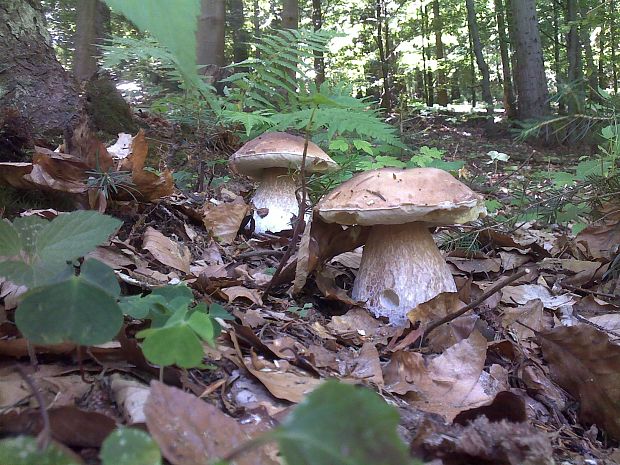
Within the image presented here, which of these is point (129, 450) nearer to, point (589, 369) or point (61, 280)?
point (61, 280)

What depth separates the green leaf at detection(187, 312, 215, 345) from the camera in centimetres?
86

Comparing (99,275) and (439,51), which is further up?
(439,51)

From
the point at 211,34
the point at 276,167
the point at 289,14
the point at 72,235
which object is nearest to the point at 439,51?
the point at 289,14

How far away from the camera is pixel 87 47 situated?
18.6 ft

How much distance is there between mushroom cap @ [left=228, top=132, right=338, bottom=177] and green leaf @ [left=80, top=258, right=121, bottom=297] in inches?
90.6

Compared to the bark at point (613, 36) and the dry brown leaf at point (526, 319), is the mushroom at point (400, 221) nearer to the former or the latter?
the dry brown leaf at point (526, 319)

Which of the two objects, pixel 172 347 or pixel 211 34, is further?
pixel 211 34

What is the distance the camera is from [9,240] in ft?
3.00

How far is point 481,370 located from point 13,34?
2576mm

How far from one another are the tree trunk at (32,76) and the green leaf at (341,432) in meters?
2.35

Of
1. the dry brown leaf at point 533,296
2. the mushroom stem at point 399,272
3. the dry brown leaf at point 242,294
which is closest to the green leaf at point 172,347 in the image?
the dry brown leaf at point 242,294

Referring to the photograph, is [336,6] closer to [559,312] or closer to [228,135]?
[228,135]

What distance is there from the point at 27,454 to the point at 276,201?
9.57 feet

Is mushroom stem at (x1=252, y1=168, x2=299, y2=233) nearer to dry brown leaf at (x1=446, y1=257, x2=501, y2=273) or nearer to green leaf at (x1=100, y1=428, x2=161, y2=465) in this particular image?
dry brown leaf at (x1=446, y1=257, x2=501, y2=273)
